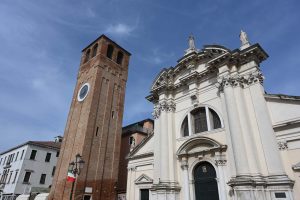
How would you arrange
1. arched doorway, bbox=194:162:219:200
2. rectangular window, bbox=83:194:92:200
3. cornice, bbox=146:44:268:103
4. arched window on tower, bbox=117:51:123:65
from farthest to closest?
arched window on tower, bbox=117:51:123:65 < rectangular window, bbox=83:194:92:200 < cornice, bbox=146:44:268:103 < arched doorway, bbox=194:162:219:200

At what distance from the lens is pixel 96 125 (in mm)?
20906

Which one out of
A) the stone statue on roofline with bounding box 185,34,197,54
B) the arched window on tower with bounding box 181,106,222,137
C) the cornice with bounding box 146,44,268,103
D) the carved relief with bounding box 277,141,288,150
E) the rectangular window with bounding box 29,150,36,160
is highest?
the stone statue on roofline with bounding box 185,34,197,54

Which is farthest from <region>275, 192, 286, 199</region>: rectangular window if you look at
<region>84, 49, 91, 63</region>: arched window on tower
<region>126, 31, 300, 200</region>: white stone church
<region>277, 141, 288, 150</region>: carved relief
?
<region>84, 49, 91, 63</region>: arched window on tower

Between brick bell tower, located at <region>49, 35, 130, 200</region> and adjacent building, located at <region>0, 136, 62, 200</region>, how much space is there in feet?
33.8

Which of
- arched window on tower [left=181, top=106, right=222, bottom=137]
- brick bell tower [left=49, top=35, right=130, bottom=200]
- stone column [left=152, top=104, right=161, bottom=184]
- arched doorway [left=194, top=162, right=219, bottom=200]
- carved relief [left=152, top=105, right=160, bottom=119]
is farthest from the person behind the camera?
brick bell tower [left=49, top=35, right=130, bottom=200]

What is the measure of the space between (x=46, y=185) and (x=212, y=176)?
2583 centimetres

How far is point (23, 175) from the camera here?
28.0 meters

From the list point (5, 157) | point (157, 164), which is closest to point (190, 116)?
point (157, 164)

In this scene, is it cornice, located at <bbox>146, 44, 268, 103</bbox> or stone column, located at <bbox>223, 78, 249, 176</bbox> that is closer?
stone column, located at <bbox>223, 78, 249, 176</bbox>

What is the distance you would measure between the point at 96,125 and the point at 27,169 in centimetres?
1461

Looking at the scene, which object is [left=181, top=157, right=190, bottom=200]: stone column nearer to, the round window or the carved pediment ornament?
A: the carved pediment ornament

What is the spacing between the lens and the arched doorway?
11186mm

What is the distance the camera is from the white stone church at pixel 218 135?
9258mm

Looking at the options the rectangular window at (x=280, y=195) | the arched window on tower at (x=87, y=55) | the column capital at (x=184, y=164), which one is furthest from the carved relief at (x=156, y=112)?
the arched window on tower at (x=87, y=55)
